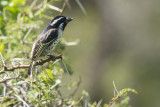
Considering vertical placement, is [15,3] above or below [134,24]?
above

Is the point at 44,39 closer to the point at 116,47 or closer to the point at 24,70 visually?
the point at 24,70

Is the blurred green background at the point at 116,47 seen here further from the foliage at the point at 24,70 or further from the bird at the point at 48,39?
the bird at the point at 48,39

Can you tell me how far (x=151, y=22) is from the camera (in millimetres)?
16016

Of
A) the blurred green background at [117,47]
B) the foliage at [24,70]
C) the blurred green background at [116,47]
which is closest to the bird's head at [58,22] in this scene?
the foliage at [24,70]

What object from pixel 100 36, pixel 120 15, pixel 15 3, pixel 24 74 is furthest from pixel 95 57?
pixel 24 74

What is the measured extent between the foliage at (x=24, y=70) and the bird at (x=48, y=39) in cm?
11

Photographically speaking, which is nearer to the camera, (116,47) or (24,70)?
(24,70)

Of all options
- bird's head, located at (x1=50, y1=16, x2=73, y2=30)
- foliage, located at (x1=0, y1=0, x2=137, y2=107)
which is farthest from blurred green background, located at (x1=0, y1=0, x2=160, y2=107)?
bird's head, located at (x1=50, y1=16, x2=73, y2=30)

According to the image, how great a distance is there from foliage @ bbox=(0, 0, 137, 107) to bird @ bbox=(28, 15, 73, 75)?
0.36 ft

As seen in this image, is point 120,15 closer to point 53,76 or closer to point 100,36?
point 100,36

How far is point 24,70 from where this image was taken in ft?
10.9

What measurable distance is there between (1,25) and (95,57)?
11.4 m

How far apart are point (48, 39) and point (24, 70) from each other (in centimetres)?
46

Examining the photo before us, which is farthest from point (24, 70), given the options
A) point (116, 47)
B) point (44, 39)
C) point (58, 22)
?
point (116, 47)
